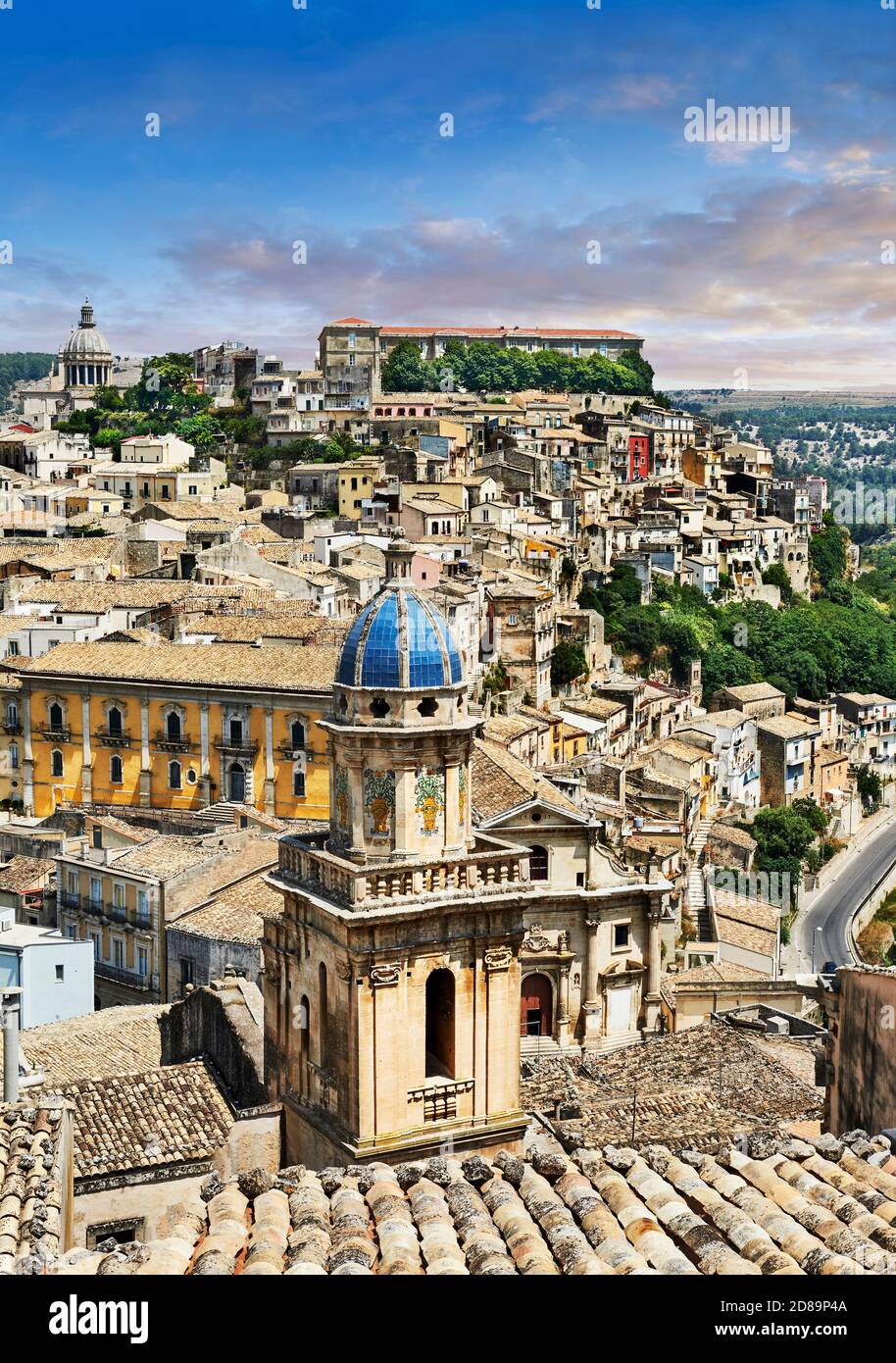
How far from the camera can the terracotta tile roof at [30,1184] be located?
940 centimetres

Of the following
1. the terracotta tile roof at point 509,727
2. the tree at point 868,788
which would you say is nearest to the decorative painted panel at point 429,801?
the terracotta tile roof at point 509,727

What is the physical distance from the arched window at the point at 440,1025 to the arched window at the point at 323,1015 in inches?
38.5

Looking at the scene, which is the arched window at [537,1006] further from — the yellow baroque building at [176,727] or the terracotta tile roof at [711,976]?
the yellow baroque building at [176,727]

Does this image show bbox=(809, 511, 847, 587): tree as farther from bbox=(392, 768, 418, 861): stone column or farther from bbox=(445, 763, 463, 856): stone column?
bbox=(392, 768, 418, 861): stone column

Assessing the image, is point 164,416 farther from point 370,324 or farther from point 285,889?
point 285,889

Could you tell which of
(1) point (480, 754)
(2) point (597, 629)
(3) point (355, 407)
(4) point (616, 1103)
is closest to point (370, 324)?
(3) point (355, 407)

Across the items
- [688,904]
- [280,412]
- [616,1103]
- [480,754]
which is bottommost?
[688,904]

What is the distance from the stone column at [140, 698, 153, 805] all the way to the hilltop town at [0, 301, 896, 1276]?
9 cm

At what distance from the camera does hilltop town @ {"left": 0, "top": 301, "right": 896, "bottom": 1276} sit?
10.5 metres

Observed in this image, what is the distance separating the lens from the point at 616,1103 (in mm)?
21469

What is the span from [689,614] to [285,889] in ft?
216

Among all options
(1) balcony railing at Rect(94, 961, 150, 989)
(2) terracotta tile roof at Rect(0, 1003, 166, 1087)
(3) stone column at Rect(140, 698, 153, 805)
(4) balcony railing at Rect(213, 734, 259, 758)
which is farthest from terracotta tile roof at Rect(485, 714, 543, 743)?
(2) terracotta tile roof at Rect(0, 1003, 166, 1087)

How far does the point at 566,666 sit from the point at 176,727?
23.7 meters

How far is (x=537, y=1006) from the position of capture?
2756 centimetres
